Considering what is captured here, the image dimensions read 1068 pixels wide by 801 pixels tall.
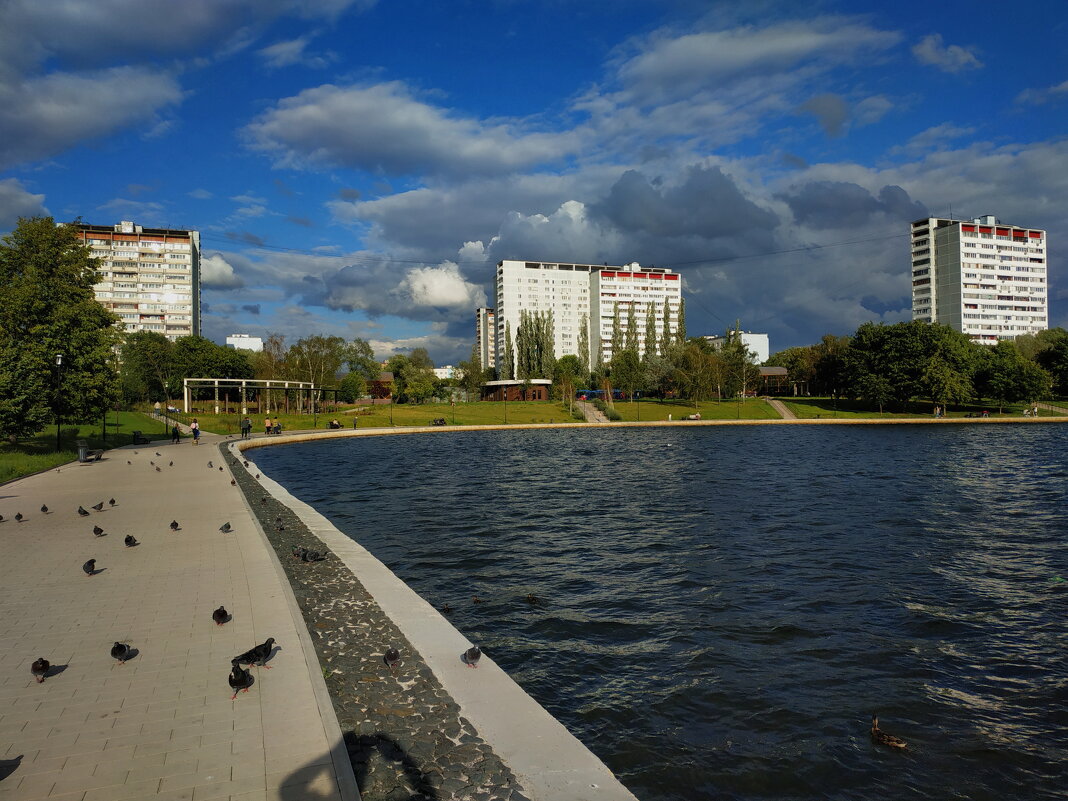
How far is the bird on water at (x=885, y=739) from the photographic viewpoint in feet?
23.4

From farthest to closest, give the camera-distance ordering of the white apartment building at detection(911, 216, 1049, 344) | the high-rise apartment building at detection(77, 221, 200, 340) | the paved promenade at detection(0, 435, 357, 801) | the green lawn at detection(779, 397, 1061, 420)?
the white apartment building at detection(911, 216, 1049, 344) → the high-rise apartment building at detection(77, 221, 200, 340) → the green lawn at detection(779, 397, 1061, 420) → the paved promenade at detection(0, 435, 357, 801)

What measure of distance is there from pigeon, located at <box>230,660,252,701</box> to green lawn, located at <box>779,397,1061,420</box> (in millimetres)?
86646

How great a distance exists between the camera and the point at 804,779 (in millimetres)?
6582

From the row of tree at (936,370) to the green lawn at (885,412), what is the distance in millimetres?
Answer: 1395

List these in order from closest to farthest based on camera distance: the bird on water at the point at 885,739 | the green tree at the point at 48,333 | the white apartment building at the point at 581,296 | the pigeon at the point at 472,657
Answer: the bird on water at the point at 885,739
the pigeon at the point at 472,657
the green tree at the point at 48,333
the white apartment building at the point at 581,296

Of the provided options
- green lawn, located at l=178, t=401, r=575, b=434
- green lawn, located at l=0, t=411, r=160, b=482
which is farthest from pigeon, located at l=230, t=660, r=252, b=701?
green lawn, located at l=178, t=401, r=575, b=434

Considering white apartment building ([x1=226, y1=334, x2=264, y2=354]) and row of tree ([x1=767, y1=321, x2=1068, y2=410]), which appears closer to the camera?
row of tree ([x1=767, y1=321, x2=1068, y2=410])

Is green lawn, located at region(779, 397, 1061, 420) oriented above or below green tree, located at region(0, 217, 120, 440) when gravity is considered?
below

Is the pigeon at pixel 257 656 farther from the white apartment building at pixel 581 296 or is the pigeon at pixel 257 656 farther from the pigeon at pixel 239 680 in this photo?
the white apartment building at pixel 581 296

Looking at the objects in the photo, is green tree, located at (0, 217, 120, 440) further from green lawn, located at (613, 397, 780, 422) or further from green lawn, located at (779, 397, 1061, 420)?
green lawn, located at (779, 397, 1061, 420)

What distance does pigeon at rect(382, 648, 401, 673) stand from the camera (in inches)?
292

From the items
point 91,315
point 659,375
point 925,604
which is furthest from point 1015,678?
point 659,375

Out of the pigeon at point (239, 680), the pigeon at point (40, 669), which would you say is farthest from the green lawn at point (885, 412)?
the pigeon at point (40, 669)

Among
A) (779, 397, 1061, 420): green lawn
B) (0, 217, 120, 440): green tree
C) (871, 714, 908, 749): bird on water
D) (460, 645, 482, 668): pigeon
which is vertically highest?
(0, 217, 120, 440): green tree
